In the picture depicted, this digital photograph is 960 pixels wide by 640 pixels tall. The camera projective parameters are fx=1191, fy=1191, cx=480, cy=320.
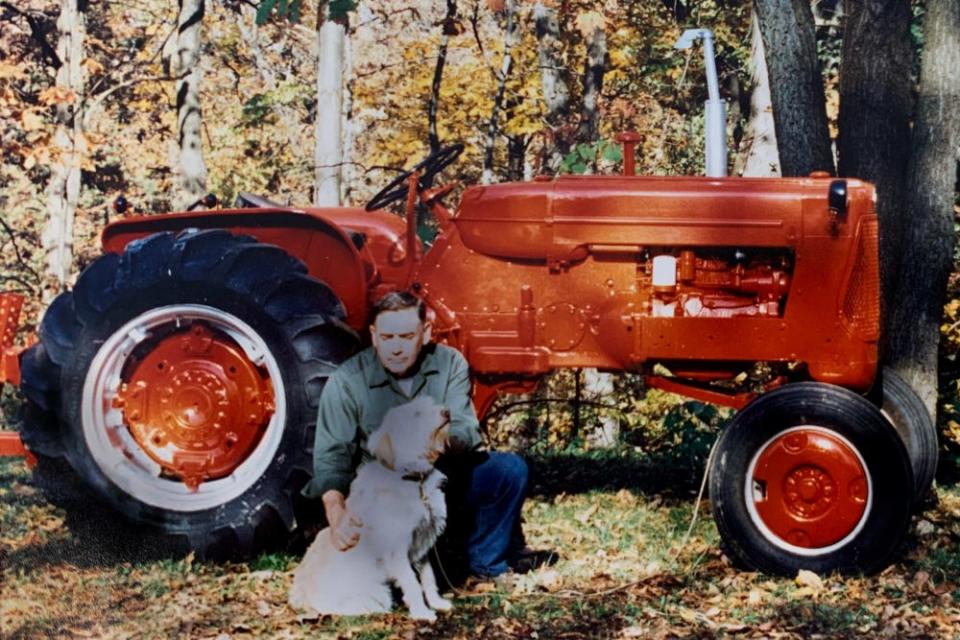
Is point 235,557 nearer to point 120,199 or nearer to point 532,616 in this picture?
point 532,616

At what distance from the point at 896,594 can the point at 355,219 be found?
7.82ft

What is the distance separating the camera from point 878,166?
5.12m

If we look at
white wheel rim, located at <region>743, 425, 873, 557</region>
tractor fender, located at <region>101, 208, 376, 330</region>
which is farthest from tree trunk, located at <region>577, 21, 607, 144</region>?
white wheel rim, located at <region>743, 425, 873, 557</region>

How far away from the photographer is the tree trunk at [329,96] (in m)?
4.48

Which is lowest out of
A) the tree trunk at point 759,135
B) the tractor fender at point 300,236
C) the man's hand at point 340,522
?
the man's hand at point 340,522

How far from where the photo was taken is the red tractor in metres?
4.11

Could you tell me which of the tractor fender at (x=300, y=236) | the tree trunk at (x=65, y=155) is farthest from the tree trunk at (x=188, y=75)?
the tree trunk at (x=65, y=155)

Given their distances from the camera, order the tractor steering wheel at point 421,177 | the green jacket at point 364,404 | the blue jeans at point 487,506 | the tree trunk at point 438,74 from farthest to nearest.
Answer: the tree trunk at point 438,74, the tractor steering wheel at point 421,177, the blue jeans at point 487,506, the green jacket at point 364,404

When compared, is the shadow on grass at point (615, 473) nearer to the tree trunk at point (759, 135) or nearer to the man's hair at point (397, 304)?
the tree trunk at point (759, 135)

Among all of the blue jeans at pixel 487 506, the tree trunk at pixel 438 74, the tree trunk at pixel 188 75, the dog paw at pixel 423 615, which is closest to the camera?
the dog paw at pixel 423 615

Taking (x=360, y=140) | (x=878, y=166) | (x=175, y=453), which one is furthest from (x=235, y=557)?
(x=878, y=166)

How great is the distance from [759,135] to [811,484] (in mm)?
1563

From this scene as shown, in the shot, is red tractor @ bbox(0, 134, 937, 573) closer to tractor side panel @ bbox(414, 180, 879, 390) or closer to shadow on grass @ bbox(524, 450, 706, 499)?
tractor side panel @ bbox(414, 180, 879, 390)

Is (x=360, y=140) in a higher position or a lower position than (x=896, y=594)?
higher
